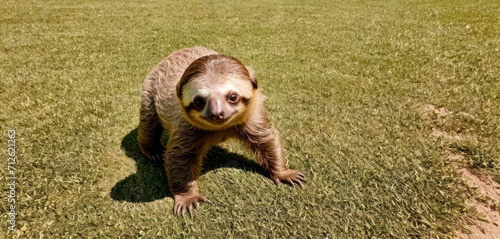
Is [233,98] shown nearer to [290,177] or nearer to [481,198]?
[290,177]

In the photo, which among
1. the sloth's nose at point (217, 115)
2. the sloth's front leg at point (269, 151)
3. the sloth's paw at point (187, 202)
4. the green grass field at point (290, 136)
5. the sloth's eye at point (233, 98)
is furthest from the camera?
the sloth's front leg at point (269, 151)

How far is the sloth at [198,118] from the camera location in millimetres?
2207

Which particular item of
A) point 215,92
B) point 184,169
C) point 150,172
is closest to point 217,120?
point 215,92

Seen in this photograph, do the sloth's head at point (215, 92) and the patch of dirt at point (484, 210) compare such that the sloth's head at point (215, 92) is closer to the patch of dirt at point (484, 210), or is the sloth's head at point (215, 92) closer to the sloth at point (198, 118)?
the sloth at point (198, 118)

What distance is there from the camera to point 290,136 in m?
3.40

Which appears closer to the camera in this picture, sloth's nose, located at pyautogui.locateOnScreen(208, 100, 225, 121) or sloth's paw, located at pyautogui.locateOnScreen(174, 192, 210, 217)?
sloth's nose, located at pyautogui.locateOnScreen(208, 100, 225, 121)

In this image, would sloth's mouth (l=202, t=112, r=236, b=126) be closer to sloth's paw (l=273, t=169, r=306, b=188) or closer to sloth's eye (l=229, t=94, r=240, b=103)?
sloth's eye (l=229, t=94, r=240, b=103)

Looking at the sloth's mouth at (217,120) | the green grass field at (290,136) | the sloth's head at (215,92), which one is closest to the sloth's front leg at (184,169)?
the green grass field at (290,136)

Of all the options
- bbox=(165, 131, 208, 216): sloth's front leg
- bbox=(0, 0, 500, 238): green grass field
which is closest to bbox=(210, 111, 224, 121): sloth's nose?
bbox=(165, 131, 208, 216): sloth's front leg

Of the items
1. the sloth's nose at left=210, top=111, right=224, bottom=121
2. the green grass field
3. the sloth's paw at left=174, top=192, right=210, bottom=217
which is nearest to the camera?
the sloth's nose at left=210, top=111, right=224, bottom=121

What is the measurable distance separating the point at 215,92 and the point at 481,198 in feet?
7.79

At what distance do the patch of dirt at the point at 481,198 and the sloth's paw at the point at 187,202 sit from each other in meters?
2.11

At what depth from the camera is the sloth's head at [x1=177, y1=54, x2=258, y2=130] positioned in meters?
2.16

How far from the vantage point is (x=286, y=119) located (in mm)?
3736
